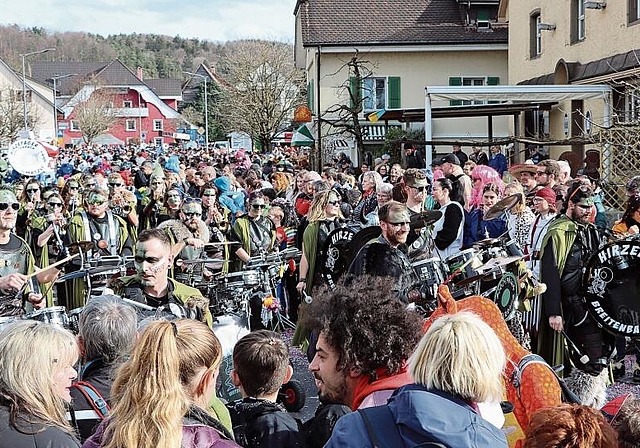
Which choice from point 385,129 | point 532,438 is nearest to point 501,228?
point 532,438

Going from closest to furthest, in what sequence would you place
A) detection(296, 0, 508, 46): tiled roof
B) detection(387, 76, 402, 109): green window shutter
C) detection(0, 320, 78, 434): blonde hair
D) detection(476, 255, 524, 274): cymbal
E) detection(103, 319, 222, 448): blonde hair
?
detection(103, 319, 222, 448): blonde hair, detection(0, 320, 78, 434): blonde hair, detection(476, 255, 524, 274): cymbal, detection(296, 0, 508, 46): tiled roof, detection(387, 76, 402, 109): green window shutter

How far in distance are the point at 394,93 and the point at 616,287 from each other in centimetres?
2924

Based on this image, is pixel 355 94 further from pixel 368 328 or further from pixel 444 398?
pixel 444 398

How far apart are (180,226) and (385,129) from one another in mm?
23985

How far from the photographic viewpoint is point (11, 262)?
23.9ft

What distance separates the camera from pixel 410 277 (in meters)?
5.54

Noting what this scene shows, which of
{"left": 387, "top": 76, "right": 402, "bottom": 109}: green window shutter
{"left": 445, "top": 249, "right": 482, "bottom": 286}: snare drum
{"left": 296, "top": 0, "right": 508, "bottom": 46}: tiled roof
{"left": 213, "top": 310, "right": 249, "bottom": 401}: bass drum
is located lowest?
{"left": 213, "top": 310, "right": 249, "bottom": 401}: bass drum

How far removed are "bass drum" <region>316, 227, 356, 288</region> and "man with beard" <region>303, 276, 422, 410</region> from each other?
167 inches

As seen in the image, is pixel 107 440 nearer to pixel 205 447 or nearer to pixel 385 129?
pixel 205 447

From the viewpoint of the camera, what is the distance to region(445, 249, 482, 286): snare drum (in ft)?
20.4

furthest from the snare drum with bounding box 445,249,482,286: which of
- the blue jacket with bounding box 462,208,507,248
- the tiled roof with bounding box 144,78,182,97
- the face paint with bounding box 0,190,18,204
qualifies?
the tiled roof with bounding box 144,78,182,97

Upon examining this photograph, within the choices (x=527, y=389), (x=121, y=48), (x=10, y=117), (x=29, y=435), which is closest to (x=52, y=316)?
(x=29, y=435)

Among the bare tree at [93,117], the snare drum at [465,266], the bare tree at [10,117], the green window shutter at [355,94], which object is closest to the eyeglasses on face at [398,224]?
the snare drum at [465,266]

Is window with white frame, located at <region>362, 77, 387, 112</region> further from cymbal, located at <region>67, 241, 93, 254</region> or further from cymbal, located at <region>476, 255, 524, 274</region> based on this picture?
cymbal, located at <region>476, 255, 524, 274</region>
